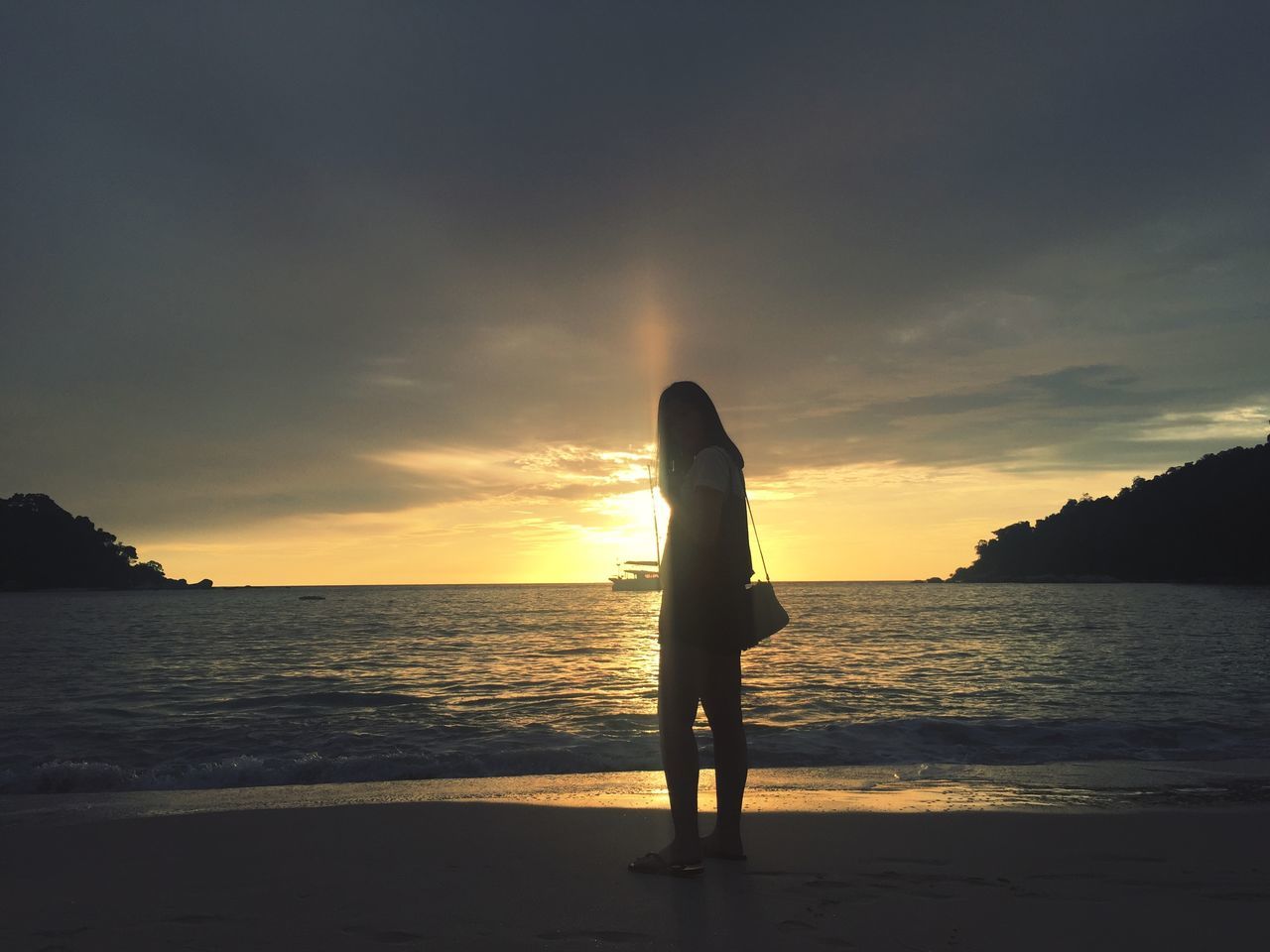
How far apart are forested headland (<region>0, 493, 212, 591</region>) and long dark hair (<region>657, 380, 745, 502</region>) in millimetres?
172797

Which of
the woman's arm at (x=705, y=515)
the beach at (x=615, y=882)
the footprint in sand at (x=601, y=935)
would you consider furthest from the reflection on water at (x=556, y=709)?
the footprint in sand at (x=601, y=935)

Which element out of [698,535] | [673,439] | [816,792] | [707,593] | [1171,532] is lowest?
[816,792]

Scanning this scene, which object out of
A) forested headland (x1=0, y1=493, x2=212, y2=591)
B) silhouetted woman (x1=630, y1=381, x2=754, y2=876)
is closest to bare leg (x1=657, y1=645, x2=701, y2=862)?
silhouetted woman (x1=630, y1=381, x2=754, y2=876)

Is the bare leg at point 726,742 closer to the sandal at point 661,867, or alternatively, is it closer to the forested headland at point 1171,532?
the sandal at point 661,867

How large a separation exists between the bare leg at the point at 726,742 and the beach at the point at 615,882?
20 cm

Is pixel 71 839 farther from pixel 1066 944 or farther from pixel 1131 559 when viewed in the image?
pixel 1131 559

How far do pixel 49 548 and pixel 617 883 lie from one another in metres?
177

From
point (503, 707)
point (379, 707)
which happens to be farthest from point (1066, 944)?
point (379, 707)

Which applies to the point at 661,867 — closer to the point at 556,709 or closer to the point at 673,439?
the point at 673,439

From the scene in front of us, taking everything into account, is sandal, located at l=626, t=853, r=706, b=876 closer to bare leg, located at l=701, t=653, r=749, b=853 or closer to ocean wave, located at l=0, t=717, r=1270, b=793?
bare leg, located at l=701, t=653, r=749, b=853

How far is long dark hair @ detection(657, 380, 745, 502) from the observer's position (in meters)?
4.33

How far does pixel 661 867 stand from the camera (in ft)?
13.4

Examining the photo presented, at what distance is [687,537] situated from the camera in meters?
4.18

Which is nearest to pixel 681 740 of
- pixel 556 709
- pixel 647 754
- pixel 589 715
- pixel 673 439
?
pixel 673 439
